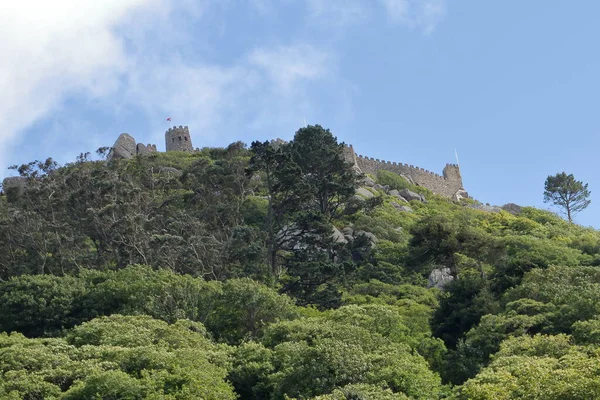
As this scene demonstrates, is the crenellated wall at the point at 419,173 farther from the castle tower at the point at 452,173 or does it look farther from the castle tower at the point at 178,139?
the castle tower at the point at 178,139

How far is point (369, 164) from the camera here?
97875 mm

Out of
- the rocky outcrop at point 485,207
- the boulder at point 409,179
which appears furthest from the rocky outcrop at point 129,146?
the rocky outcrop at point 485,207

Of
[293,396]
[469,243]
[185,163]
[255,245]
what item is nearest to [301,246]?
[255,245]

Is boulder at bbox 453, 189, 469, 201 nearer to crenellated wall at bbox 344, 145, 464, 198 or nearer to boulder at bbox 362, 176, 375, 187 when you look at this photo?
crenellated wall at bbox 344, 145, 464, 198

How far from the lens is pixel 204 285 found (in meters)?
41.3

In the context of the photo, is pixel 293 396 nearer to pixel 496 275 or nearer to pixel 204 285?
pixel 204 285

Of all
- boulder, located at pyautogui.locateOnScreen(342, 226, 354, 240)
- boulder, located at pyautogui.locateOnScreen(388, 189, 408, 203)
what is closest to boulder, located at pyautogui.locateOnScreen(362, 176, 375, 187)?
boulder, located at pyautogui.locateOnScreen(388, 189, 408, 203)

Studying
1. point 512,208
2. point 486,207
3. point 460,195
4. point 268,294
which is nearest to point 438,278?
point 268,294

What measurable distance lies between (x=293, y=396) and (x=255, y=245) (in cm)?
1695

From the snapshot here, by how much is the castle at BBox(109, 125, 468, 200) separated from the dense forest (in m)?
28.2

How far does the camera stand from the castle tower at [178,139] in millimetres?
96500

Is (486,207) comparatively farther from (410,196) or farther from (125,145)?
(125,145)

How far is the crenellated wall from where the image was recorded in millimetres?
96750

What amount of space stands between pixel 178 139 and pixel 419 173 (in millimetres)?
25010
